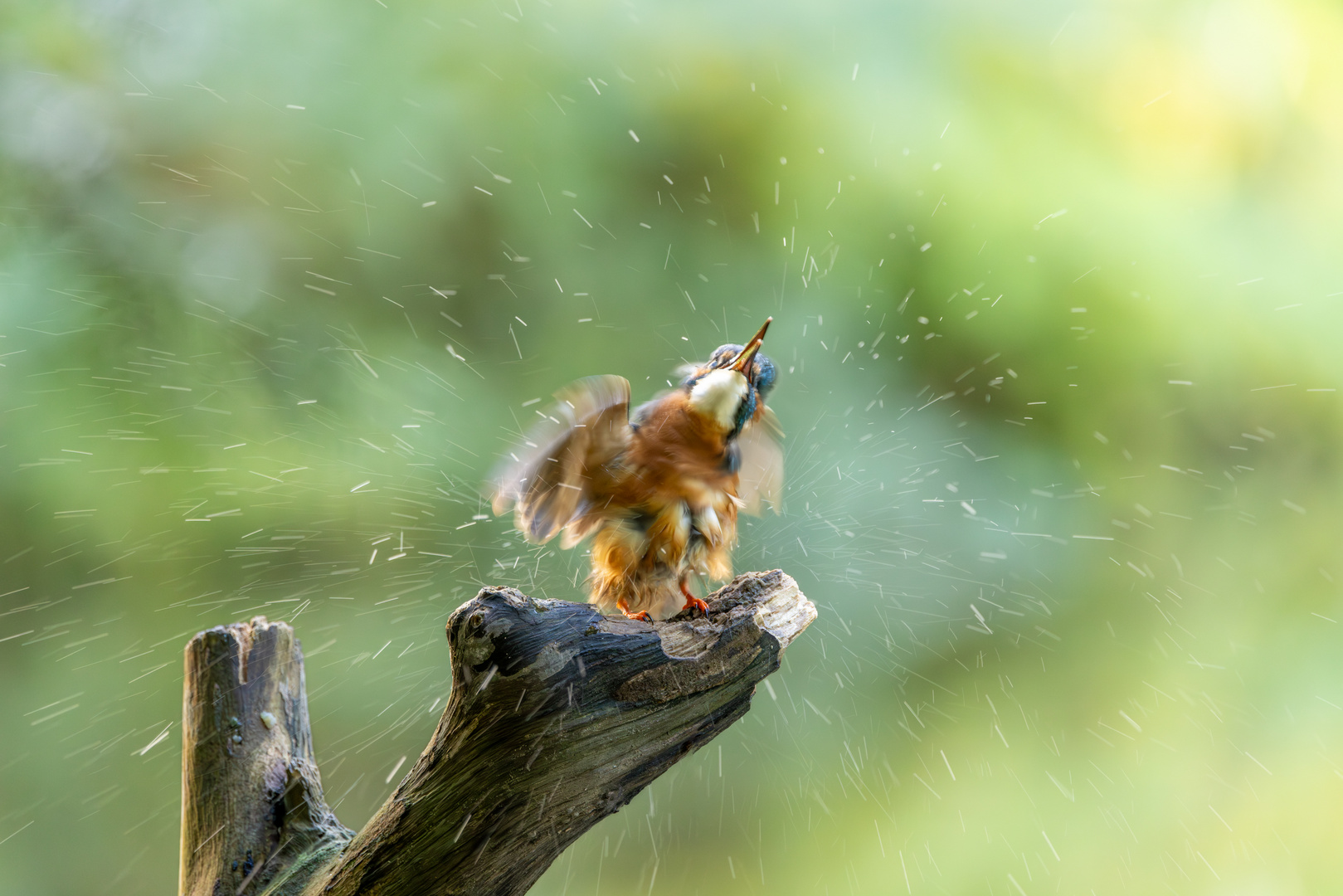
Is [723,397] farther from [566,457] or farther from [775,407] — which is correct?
[775,407]

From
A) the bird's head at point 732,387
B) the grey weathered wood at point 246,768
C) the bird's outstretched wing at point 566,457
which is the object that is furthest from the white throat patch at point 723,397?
the grey weathered wood at point 246,768

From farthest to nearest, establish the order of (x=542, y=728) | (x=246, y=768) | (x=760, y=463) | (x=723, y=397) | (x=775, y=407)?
(x=775, y=407), (x=760, y=463), (x=723, y=397), (x=246, y=768), (x=542, y=728)

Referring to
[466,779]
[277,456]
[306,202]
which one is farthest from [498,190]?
[466,779]

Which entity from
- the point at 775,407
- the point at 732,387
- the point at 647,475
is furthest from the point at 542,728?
the point at 775,407

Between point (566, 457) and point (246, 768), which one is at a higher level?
point (566, 457)

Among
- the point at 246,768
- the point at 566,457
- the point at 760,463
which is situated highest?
the point at 566,457

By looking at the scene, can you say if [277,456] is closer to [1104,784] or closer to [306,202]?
[306,202]
